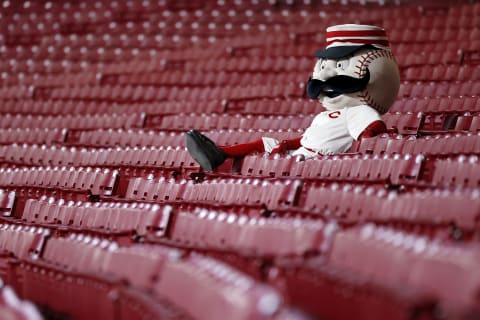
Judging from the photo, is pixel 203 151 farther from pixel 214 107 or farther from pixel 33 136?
pixel 33 136

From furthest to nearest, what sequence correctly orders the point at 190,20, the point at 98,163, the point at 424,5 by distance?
the point at 190,20 < the point at 424,5 < the point at 98,163

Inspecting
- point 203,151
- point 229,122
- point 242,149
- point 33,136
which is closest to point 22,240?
point 203,151

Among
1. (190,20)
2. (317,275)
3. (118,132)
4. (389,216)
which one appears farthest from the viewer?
(190,20)

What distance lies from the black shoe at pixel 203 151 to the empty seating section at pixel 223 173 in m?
0.03

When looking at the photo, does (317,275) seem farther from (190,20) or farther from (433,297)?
(190,20)

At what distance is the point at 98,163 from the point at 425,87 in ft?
3.60

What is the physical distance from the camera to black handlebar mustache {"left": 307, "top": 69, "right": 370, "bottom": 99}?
227cm

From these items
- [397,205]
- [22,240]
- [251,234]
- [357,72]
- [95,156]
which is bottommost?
[22,240]

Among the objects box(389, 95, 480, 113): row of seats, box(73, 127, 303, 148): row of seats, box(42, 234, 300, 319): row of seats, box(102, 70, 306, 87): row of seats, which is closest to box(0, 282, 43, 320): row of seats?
box(42, 234, 300, 319): row of seats

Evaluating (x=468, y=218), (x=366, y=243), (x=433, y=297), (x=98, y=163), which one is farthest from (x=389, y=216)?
(x=98, y=163)

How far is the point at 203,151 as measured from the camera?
230cm

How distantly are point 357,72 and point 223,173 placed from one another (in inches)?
16.9

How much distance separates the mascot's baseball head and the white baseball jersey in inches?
1.7

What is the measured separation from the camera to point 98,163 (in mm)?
2854
